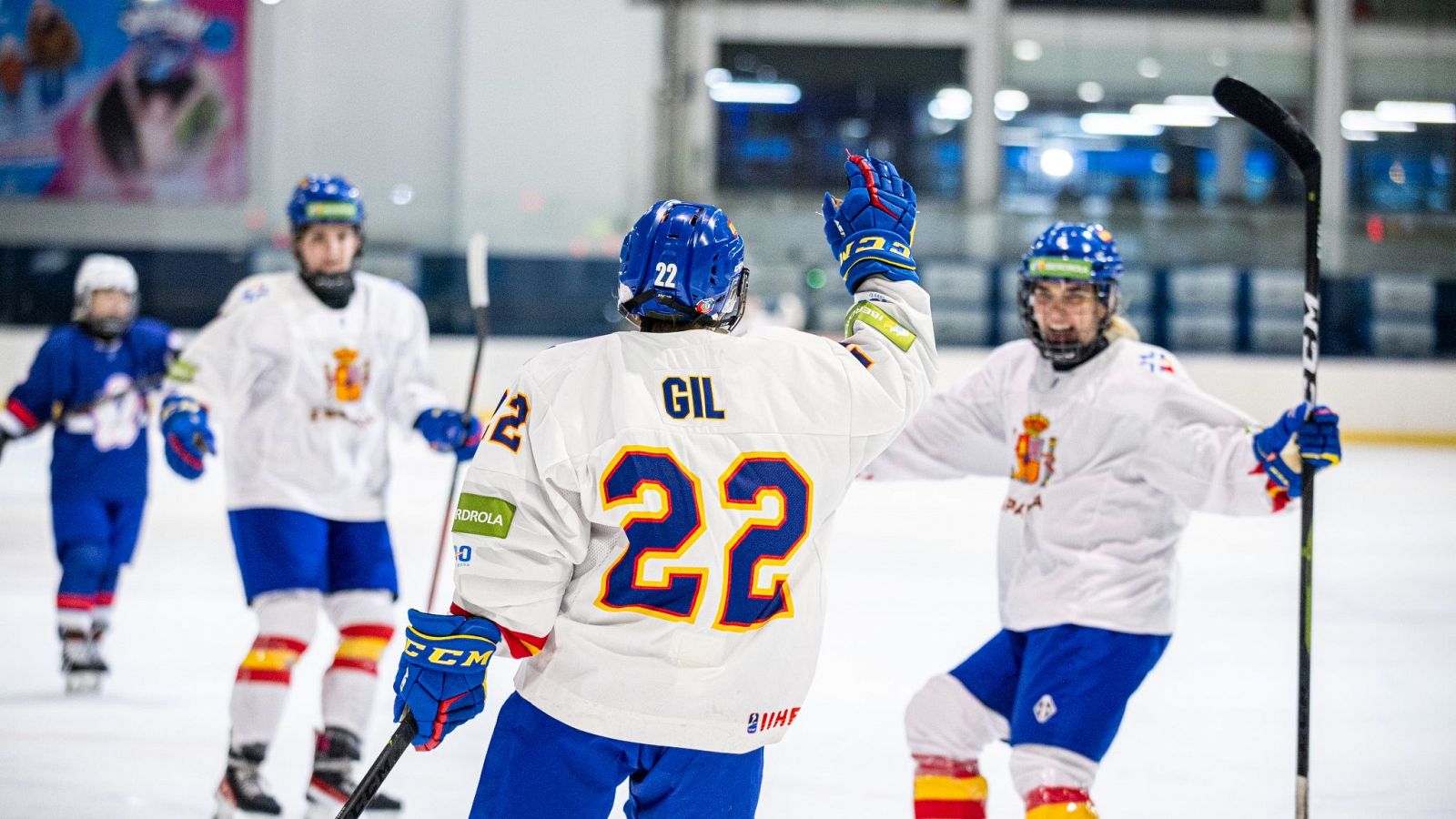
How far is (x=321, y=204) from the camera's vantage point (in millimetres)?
3389

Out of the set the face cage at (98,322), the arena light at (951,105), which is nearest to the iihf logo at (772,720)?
the face cage at (98,322)

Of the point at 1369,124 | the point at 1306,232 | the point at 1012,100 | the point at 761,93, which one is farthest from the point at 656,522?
the point at 1369,124

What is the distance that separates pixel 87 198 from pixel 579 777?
42.3 feet

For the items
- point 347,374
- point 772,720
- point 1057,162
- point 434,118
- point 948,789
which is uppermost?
point 434,118

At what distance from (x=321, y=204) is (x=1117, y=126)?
468 inches

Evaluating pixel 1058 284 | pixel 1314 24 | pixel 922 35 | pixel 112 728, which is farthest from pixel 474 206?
pixel 1058 284

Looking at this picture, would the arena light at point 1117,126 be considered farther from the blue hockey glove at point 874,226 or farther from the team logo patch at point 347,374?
the blue hockey glove at point 874,226

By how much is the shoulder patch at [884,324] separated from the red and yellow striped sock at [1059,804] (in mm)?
876

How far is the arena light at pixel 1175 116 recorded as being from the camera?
14078mm

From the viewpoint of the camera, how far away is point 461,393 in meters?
11.1

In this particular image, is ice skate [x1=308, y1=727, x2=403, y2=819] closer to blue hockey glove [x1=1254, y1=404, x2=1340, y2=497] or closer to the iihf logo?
the iihf logo

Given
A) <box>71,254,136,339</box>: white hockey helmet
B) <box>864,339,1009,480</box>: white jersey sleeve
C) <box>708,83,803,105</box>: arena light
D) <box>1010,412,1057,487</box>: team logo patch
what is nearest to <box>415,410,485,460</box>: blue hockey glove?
<box>864,339,1009,480</box>: white jersey sleeve

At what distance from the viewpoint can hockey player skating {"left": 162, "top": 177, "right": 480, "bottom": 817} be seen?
320 centimetres

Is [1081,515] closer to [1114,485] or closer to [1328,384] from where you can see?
[1114,485]
